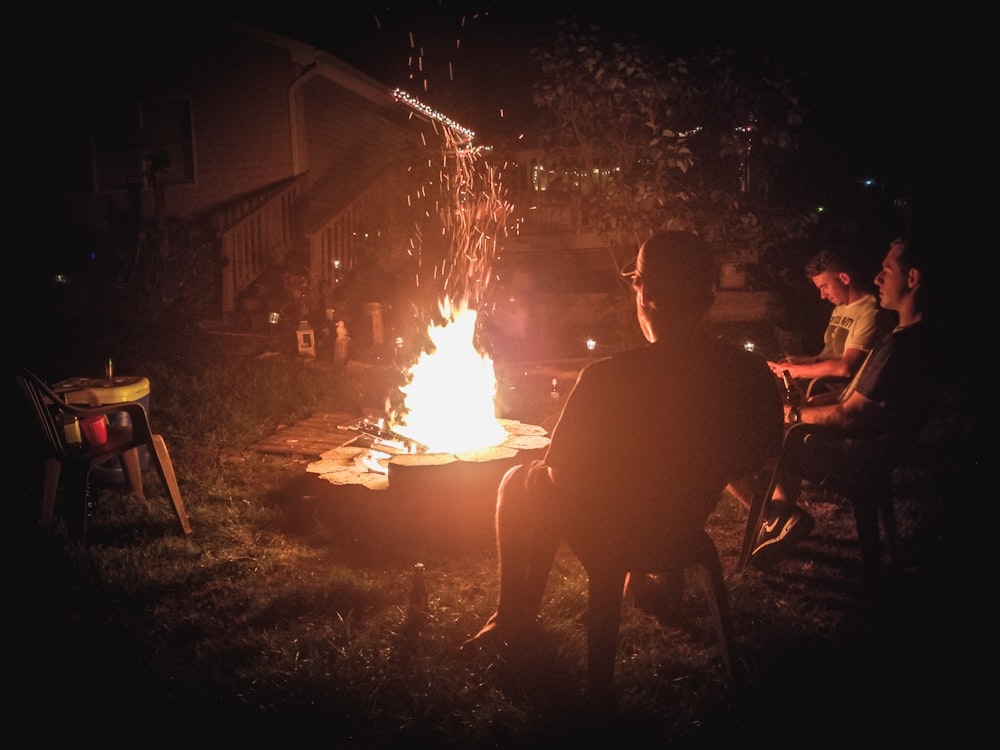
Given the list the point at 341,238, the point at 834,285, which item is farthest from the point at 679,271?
the point at 341,238

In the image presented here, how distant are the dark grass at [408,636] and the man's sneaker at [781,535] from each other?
4.7 inches

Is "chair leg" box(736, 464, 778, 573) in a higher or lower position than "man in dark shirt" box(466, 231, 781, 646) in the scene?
lower

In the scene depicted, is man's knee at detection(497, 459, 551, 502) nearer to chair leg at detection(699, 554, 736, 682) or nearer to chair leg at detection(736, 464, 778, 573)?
chair leg at detection(699, 554, 736, 682)

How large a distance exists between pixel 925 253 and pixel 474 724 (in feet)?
10.7

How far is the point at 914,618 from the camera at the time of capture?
3668 millimetres

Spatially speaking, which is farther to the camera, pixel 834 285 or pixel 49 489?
pixel 834 285

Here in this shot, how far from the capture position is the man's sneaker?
4035 millimetres

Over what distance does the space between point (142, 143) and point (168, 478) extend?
1171 cm

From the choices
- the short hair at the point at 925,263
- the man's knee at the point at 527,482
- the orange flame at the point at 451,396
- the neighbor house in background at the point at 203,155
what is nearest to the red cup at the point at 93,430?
the orange flame at the point at 451,396

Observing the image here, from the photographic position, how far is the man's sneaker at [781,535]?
4.04 m

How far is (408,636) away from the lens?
3512mm

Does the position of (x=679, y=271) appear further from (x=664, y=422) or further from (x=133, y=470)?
(x=133, y=470)

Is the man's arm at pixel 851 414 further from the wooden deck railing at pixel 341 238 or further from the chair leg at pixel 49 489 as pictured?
the wooden deck railing at pixel 341 238

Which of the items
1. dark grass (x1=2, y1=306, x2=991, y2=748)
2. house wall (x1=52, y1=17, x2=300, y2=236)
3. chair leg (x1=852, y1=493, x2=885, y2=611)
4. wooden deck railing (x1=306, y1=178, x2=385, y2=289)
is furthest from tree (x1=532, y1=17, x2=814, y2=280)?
house wall (x1=52, y1=17, x2=300, y2=236)
